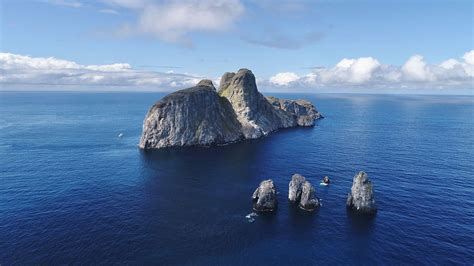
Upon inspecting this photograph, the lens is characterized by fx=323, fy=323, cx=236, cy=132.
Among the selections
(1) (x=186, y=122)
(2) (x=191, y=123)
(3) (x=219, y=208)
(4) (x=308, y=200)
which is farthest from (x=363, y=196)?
(1) (x=186, y=122)

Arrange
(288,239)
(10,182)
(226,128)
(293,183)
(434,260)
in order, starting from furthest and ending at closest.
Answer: (226,128) → (10,182) → (293,183) → (288,239) → (434,260)

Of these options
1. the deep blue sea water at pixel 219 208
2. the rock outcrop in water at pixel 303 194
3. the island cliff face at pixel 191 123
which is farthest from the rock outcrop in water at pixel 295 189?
the island cliff face at pixel 191 123

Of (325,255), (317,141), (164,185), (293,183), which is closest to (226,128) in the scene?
(317,141)

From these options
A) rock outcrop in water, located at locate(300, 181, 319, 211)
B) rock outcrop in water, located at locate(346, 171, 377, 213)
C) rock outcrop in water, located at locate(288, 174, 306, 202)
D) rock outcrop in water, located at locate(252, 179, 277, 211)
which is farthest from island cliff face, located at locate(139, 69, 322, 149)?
rock outcrop in water, located at locate(346, 171, 377, 213)

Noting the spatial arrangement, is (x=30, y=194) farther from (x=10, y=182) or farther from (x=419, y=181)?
(x=419, y=181)

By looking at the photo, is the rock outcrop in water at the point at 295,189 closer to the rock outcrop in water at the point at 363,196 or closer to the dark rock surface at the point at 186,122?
the rock outcrop in water at the point at 363,196

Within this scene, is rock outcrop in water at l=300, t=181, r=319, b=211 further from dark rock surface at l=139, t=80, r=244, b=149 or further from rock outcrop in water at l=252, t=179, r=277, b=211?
dark rock surface at l=139, t=80, r=244, b=149
